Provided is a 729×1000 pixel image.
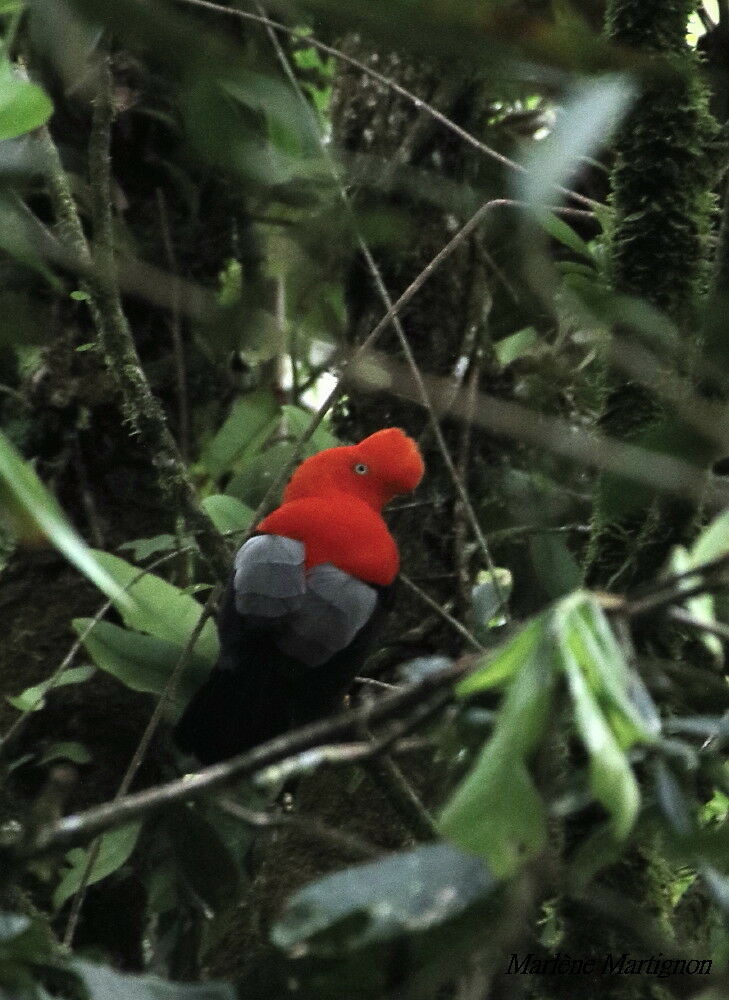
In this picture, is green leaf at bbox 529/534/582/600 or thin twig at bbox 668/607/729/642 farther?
green leaf at bbox 529/534/582/600

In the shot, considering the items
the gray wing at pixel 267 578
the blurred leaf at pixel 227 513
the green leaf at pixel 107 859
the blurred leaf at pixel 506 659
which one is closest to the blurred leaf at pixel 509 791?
the blurred leaf at pixel 506 659

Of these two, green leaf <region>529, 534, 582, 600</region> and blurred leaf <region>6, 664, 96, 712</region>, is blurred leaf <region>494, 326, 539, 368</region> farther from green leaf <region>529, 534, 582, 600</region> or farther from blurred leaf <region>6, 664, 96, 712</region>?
blurred leaf <region>6, 664, 96, 712</region>

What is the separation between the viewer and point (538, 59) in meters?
0.76

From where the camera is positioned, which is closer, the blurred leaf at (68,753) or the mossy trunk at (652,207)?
the mossy trunk at (652,207)

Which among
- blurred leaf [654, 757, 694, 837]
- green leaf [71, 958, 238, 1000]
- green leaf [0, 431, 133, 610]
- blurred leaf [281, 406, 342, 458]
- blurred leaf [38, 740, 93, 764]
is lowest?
blurred leaf [38, 740, 93, 764]

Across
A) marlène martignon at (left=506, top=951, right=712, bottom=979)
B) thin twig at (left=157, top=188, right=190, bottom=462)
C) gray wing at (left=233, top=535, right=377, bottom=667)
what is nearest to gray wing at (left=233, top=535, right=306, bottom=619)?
gray wing at (left=233, top=535, right=377, bottom=667)

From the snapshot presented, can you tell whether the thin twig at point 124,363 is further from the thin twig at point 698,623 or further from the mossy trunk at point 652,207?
the thin twig at point 698,623

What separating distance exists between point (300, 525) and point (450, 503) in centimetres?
59

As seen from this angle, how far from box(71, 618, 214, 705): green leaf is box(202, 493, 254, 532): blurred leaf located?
361mm

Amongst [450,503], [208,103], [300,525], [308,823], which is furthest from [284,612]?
[208,103]

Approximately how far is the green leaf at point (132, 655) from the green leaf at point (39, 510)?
155cm

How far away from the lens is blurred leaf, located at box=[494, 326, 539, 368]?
3.19m

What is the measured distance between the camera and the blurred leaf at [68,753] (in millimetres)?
2736

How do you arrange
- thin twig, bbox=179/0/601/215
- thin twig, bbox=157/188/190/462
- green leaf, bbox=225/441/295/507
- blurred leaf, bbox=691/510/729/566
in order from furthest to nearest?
thin twig, bbox=157/188/190/462 < green leaf, bbox=225/441/295/507 < thin twig, bbox=179/0/601/215 < blurred leaf, bbox=691/510/729/566
